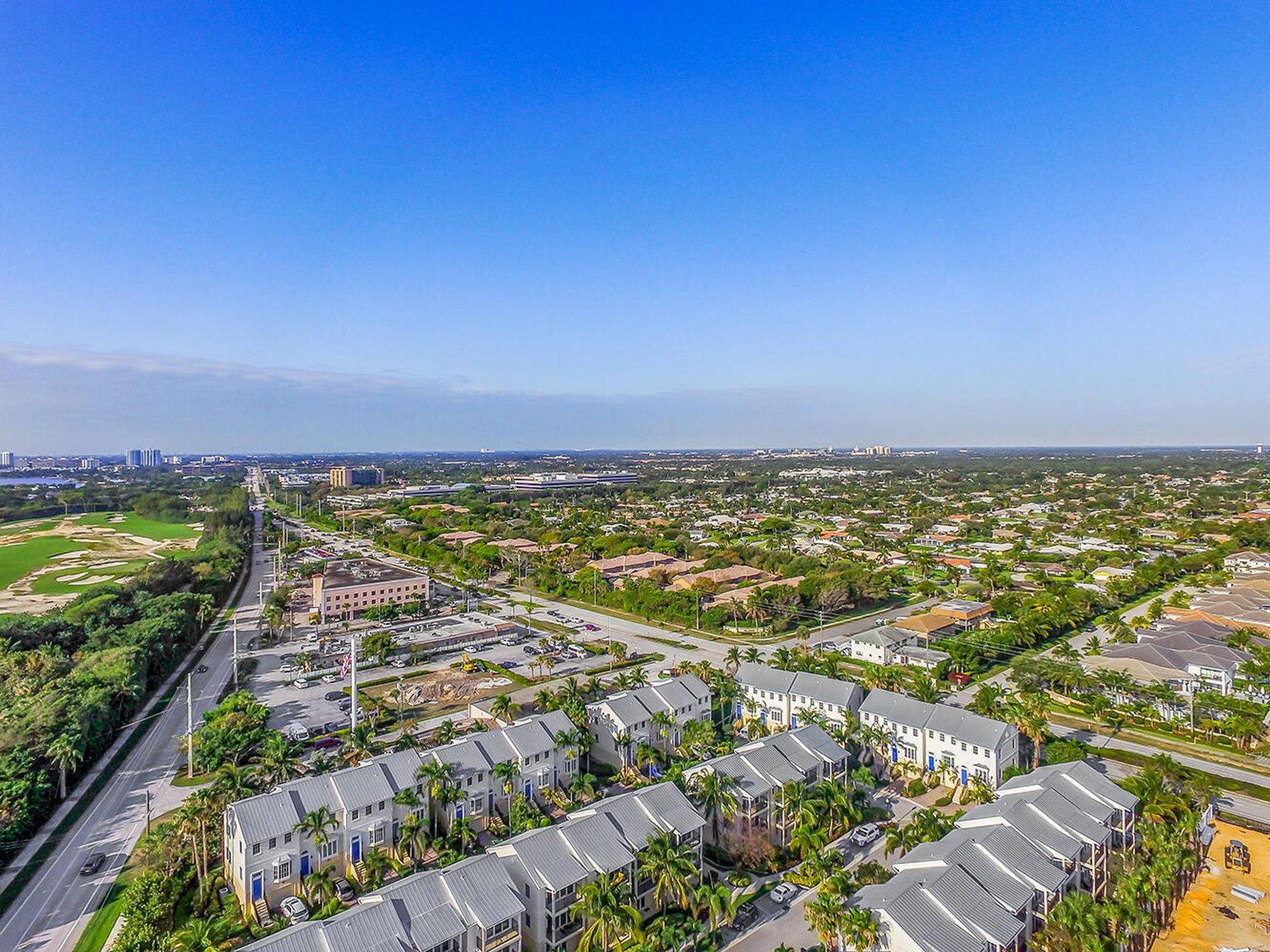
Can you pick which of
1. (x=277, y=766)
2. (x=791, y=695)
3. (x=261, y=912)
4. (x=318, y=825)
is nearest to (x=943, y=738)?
(x=791, y=695)

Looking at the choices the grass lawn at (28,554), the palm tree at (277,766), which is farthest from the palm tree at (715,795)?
the grass lawn at (28,554)

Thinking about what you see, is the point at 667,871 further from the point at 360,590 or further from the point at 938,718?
the point at 360,590

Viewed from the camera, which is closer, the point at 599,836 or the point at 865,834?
the point at 599,836

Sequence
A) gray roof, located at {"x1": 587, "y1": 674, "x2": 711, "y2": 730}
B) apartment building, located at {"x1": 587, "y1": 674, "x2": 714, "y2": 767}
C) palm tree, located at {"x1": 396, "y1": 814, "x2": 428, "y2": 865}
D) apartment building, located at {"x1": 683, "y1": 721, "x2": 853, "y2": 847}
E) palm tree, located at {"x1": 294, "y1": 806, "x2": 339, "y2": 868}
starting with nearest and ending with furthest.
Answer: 1. palm tree, located at {"x1": 294, "y1": 806, "x2": 339, "y2": 868}
2. palm tree, located at {"x1": 396, "y1": 814, "x2": 428, "y2": 865}
3. apartment building, located at {"x1": 683, "y1": 721, "x2": 853, "y2": 847}
4. apartment building, located at {"x1": 587, "y1": 674, "x2": 714, "y2": 767}
5. gray roof, located at {"x1": 587, "y1": 674, "x2": 711, "y2": 730}

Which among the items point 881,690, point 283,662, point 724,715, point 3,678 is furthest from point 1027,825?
point 3,678

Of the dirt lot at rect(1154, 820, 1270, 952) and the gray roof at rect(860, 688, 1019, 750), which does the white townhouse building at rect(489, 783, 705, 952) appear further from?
the dirt lot at rect(1154, 820, 1270, 952)

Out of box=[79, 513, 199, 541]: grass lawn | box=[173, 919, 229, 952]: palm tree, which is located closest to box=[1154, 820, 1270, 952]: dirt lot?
box=[173, 919, 229, 952]: palm tree

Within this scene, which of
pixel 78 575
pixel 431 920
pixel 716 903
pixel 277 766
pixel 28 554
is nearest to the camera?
pixel 431 920

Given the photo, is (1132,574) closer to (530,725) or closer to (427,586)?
(530,725)
